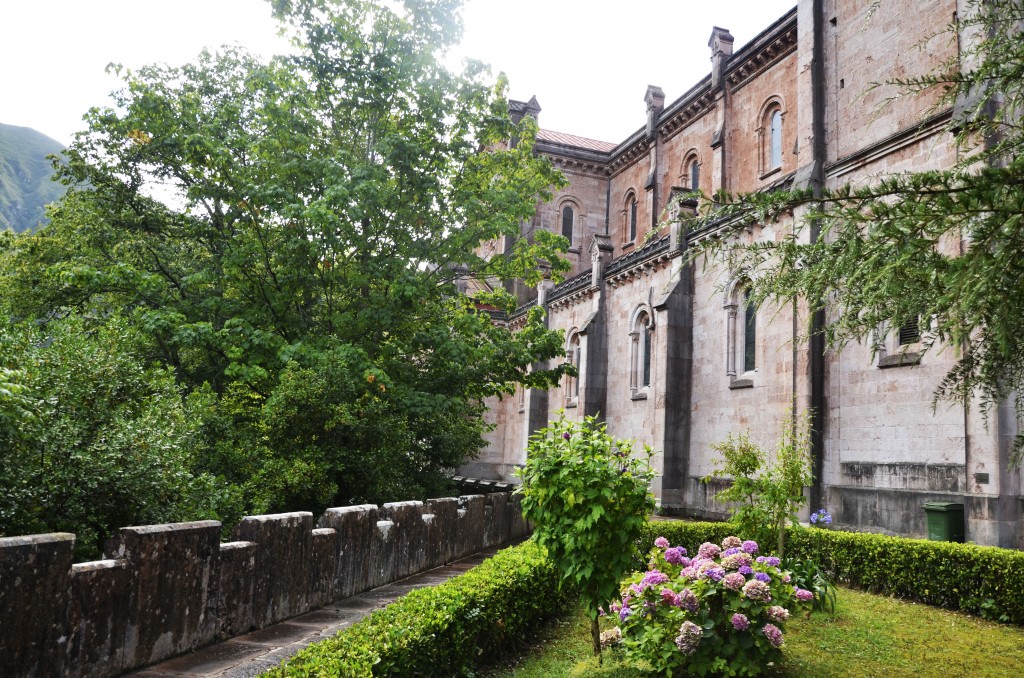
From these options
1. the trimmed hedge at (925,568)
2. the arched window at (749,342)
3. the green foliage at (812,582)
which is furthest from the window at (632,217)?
the green foliage at (812,582)

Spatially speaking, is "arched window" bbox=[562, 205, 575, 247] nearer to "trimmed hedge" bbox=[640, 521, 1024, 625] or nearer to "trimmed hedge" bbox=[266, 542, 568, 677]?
"trimmed hedge" bbox=[640, 521, 1024, 625]

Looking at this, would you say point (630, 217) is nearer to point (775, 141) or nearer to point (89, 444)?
point (775, 141)

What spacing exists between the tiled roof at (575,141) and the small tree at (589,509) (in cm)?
3044

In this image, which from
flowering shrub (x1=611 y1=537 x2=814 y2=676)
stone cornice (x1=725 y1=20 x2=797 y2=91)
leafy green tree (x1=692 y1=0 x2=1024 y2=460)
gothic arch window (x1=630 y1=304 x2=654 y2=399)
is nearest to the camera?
leafy green tree (x1=692 y1=0 x2=1024 y2=460)

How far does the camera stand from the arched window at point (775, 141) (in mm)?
23094

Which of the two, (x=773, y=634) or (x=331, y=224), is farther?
(x=331, y=224)

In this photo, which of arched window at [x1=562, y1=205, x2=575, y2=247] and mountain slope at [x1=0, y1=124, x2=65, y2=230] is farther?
mountain slope at [x1=0, y1=124, x2=65, y2=230]

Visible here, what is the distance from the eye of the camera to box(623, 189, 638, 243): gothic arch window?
108 feet

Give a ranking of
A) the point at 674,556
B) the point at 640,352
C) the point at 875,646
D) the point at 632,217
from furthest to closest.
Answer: the point at 632,217 < the point at 640,352 < the point at 875,646 < the point at 674,556

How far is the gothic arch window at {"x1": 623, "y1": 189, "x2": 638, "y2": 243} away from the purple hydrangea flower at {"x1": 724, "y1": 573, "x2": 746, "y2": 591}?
27.7m

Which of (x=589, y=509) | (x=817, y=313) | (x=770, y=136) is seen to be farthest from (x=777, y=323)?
(x=589, y=509)

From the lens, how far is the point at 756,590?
5.74m

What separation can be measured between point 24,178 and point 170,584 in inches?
7721

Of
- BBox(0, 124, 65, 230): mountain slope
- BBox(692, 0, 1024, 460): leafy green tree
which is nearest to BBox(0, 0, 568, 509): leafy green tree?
BBox(692, 0, 1024, 460): leafy green tree
